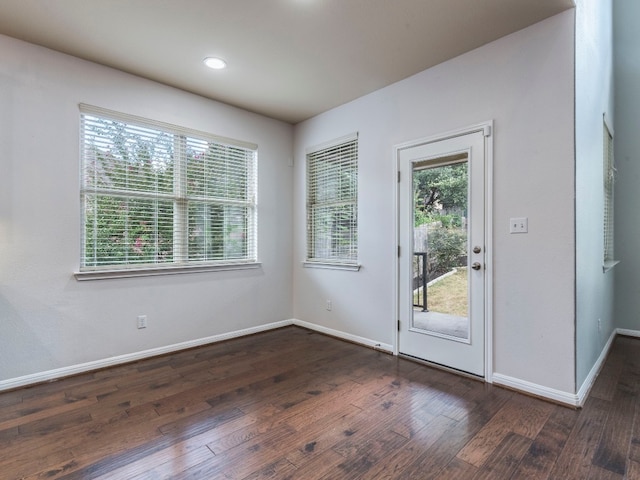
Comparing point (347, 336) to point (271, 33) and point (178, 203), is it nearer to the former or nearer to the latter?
point (178, 203)

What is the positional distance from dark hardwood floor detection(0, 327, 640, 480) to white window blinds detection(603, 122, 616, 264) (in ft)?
4.10

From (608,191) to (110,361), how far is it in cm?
510

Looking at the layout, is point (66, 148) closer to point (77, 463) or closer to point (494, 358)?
point (77, 463)

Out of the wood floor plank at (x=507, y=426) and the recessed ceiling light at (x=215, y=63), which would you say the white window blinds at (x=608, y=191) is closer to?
the wood floor plank at (x=507, y=426)

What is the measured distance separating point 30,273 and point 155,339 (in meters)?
1.15

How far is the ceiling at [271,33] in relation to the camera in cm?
223

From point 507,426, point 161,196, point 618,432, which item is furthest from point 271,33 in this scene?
point 618,432

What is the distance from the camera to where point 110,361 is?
3.01 meters

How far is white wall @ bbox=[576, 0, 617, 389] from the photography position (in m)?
2.34

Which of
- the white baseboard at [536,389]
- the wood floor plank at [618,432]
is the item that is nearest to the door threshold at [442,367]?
the white baseboard at [536,389]

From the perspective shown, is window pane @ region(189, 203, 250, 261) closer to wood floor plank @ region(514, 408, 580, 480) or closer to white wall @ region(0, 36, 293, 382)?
white wall @ region(0, 36, 293, 382)

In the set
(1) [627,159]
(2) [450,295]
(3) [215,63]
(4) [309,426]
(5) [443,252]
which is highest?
(3) [215,63]

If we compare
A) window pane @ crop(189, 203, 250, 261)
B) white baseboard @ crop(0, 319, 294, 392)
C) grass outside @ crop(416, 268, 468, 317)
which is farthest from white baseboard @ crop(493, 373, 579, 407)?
window pane @ crop(189, 203, 250, 261)

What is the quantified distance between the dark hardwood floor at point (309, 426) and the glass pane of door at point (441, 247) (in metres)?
0.44
